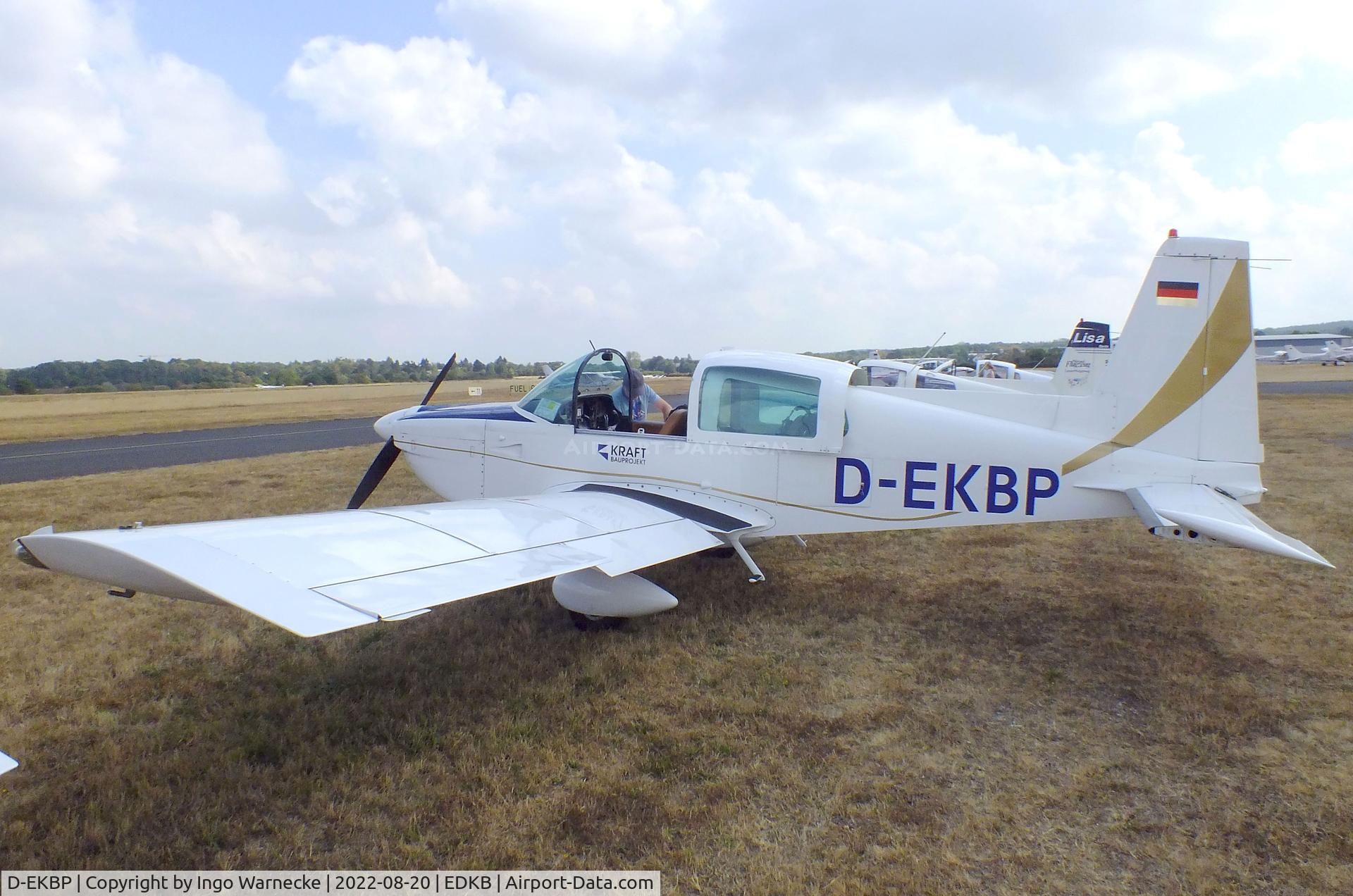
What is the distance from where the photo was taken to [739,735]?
3557mm

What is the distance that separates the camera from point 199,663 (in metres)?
4.42

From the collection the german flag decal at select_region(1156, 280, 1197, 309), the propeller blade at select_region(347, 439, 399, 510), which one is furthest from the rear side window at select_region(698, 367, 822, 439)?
the propeller blade at select_region(347, 439, 399, 510)

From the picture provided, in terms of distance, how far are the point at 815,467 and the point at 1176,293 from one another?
2.65 m

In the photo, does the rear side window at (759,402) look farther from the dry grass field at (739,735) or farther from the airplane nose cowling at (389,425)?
the airplane nose cowling at (389,425)

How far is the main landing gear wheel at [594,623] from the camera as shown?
4.89 m

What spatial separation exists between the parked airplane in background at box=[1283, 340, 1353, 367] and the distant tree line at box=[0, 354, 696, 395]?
52.6m

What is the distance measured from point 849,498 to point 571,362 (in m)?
2.73

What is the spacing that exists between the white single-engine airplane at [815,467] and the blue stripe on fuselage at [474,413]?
0.04 meters

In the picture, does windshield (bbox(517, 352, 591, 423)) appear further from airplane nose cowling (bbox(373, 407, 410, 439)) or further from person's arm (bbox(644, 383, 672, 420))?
airplane nose cowling (bbox(373, 407, 410, 439))

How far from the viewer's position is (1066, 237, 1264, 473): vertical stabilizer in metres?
4.59

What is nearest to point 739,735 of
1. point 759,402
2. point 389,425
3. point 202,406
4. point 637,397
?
point 759,402

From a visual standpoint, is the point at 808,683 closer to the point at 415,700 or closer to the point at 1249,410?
the point at 415,700

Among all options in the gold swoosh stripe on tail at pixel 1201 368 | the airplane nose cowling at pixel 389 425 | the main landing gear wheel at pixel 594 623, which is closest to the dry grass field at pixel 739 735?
the main landing gear wheel at pixel 594 623

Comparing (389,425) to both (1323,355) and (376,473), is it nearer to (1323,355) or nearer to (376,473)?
(376,473)
